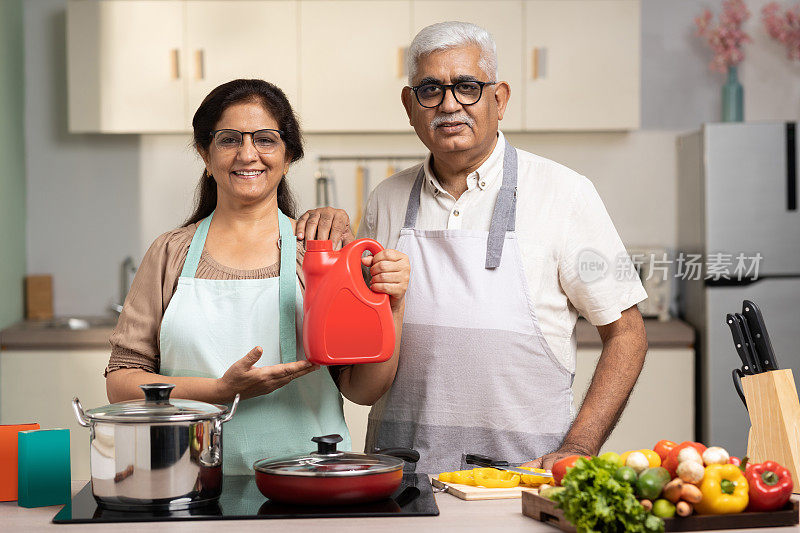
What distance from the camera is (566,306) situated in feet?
5.79

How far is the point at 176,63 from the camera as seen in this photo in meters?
3.46

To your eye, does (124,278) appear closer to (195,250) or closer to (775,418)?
(195,250)

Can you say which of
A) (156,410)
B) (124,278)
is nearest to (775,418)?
(156,410)

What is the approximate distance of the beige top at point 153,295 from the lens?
5.20 feet

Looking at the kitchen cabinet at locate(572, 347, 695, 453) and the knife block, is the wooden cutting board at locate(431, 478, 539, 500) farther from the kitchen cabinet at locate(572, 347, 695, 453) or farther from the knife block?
the kitchen cabinet at locate(572, 347, 695, 453)

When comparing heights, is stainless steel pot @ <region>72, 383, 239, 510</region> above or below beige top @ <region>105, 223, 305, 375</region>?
below

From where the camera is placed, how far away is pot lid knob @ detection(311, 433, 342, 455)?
4.24ft

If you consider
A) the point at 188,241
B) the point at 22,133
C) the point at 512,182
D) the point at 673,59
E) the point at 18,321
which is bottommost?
the point at 18,321

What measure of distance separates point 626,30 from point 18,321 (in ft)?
8.92

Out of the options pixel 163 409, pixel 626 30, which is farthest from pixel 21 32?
pixel 163 409

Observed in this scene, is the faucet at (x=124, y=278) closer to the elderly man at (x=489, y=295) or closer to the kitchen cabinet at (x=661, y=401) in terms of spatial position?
→ the kitchen cabinet at (x=661, y=401)

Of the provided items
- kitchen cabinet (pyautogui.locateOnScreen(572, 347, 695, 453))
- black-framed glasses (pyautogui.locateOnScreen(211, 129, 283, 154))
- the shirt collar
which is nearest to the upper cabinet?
kitchen cabinet (pyautogui.locateOnScreen(572, 347, 695, 453))

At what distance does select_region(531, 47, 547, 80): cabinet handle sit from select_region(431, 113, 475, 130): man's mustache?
1883 mm

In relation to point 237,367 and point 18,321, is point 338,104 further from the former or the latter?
point 237,367
